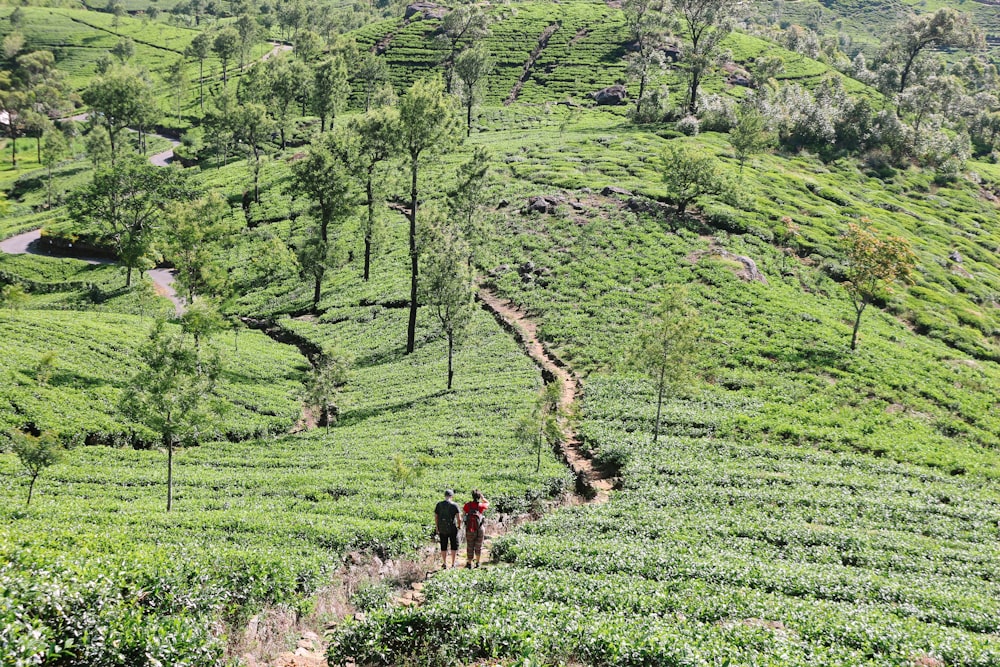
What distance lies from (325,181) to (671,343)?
4679 centimetres

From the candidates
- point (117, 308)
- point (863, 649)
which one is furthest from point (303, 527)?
point (117, 308)

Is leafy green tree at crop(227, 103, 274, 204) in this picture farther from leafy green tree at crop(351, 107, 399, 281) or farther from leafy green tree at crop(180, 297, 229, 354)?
leafy green tree at crop(180, 297, 229, 354)

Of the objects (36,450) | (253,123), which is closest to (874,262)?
(36,450)

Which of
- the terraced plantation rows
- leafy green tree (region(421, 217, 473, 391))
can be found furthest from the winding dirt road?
the terraced plantation rows

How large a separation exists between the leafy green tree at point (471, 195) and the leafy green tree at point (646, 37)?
97.2 m

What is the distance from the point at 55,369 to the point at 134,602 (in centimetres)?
3178

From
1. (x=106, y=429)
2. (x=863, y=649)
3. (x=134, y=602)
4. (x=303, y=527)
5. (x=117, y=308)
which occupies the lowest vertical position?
(x=117, y=308)

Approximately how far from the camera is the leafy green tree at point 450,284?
148 ft

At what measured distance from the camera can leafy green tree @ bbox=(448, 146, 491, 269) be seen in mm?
60250

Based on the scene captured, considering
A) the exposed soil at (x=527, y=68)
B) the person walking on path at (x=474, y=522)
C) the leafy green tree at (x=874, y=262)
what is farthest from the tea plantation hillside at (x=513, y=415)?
the exposed soil at (x=527, y=68)

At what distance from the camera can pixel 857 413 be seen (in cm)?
4103

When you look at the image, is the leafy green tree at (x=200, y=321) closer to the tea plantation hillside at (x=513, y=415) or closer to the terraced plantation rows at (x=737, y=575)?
the tea plantation hillside at (x=513, y=415)

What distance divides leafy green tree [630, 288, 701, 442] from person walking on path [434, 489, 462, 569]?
1880 centimetres

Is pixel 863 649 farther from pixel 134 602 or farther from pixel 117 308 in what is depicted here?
pixel 117 308
